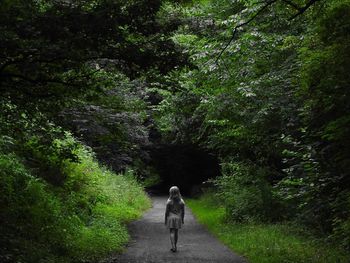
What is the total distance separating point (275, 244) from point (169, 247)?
9.84ft

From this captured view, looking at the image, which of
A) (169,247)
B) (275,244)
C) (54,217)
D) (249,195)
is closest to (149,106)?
(54,217)

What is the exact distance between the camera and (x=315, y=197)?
11680mm

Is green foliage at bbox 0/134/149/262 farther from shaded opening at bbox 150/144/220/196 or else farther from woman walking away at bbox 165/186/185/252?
shaded opening at bbox 150/144/220/196

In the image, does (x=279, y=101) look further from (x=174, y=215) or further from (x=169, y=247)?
(x=169, y=247)

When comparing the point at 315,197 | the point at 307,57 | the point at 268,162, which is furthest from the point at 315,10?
the point at 268,162

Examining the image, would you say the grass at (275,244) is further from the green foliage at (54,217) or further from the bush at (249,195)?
the green foliage at (54,217)

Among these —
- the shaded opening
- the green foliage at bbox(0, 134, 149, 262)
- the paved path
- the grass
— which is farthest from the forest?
the shaded opening

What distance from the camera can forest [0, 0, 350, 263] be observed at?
654 cm

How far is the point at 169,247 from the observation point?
12.9 m

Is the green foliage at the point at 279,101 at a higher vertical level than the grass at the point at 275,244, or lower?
higher

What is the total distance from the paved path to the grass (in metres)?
0.37

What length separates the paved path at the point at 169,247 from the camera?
11.0 meters

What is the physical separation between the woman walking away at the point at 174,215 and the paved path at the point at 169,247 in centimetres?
46

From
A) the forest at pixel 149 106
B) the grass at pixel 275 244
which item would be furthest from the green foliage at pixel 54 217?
the grass at pixel 275 244
